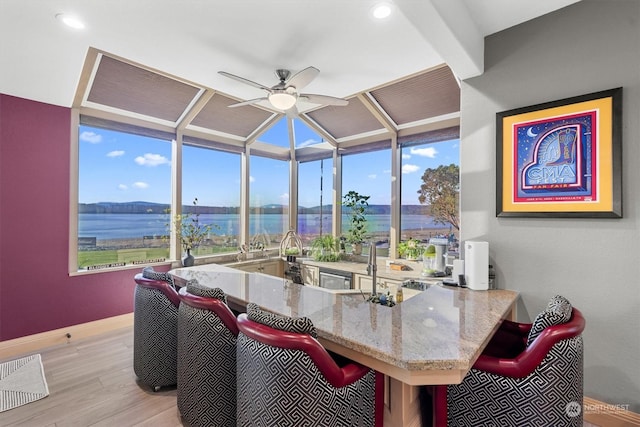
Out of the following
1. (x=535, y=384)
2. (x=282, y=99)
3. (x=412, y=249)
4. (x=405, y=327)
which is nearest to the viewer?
(x=535, y=384)

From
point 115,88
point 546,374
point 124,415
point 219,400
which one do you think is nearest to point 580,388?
point 546,374

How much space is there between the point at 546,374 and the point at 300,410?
1.10 metres

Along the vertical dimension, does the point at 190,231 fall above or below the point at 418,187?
below

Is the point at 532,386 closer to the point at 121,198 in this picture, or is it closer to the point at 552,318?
the point at 552,318

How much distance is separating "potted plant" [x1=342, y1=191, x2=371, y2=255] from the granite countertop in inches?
93.4

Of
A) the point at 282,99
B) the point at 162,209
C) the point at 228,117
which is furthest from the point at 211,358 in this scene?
the point at 228,117

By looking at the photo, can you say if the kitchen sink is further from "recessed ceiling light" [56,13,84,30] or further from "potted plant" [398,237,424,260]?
Result: "recessed ceiling light" [56,13,84,30]

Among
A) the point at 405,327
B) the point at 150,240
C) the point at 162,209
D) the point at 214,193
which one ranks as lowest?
the point at 405,327

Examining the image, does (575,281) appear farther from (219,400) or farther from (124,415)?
(124,415)

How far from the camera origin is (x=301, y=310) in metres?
1.77

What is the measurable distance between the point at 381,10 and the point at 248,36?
1108 mm

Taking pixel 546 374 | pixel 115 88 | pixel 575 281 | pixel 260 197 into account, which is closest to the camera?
pixel 546 374

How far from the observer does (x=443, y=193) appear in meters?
3.83

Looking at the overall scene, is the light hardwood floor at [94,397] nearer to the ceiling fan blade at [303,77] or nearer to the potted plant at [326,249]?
the potted plant at [326,249]
